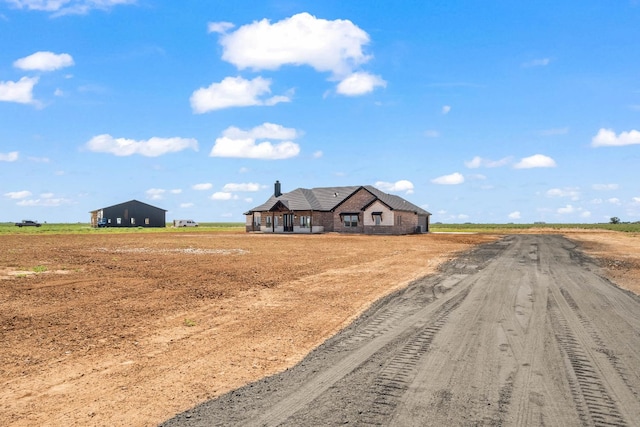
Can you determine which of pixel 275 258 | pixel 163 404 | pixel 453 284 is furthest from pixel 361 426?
pixel 275 258

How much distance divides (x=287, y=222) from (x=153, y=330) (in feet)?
180

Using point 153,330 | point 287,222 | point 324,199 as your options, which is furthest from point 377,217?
point 153,330

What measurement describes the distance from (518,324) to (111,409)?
25.9 feet

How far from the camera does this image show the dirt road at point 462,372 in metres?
5.03

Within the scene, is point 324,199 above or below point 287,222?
above

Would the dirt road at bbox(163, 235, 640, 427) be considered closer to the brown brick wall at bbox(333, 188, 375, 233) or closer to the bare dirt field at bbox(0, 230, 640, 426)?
the bare dirt field at bbox(0, 230, 640, 426)

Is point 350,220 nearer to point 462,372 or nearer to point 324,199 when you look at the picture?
point 324,199

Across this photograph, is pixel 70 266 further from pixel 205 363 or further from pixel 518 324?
pixel 518 324

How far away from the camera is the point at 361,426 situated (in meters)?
4.72

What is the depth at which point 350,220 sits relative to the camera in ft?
202

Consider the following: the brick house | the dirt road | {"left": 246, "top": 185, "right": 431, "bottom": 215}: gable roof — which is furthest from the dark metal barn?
the dirt road

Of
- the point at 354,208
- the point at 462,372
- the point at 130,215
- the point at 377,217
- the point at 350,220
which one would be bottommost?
the point at 462,372

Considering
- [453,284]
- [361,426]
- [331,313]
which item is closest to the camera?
[361,426]

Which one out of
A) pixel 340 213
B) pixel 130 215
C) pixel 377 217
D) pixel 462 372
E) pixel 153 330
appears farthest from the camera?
pixel 130 215
